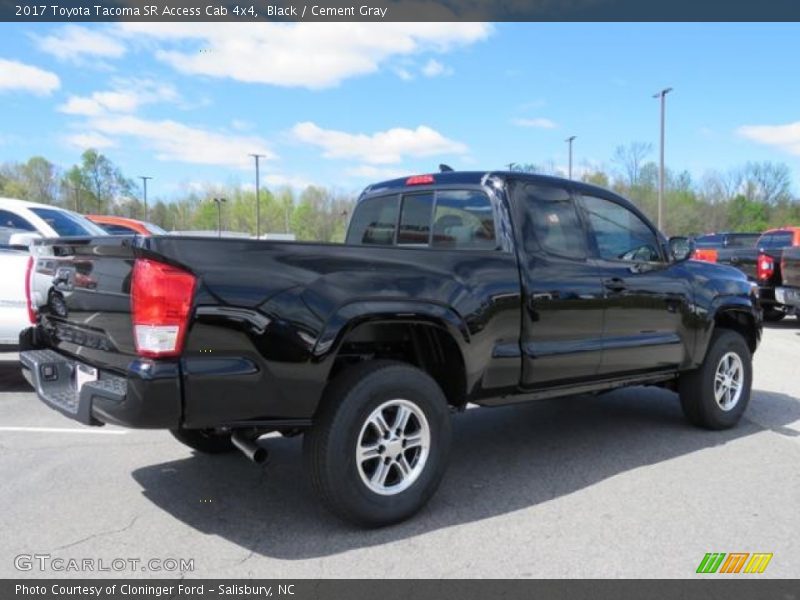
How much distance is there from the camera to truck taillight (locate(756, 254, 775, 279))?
1211 cm

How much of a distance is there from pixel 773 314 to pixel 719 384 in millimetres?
8997

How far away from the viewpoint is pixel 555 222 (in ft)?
15.1

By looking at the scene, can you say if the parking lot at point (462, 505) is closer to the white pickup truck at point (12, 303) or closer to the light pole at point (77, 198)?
the white pickup truck at point (12, 303)

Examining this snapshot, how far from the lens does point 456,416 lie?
609cm

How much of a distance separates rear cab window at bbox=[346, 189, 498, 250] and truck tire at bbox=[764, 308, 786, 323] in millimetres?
10734

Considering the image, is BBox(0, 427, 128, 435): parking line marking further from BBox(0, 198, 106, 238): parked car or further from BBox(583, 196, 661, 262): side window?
BBox(583, 196, 661, 262): side window

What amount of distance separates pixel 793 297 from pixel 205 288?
34.9 feet

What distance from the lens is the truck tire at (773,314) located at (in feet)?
43.0

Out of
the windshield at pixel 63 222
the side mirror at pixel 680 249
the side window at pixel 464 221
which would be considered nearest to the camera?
the side window at pixel 464 221

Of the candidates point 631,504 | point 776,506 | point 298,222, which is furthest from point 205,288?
point 298,222

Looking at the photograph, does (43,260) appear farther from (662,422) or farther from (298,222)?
(298,222)

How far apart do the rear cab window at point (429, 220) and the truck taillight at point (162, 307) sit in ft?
6.34

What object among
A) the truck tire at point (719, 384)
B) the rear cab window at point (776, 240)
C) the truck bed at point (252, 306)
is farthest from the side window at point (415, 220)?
the rear cab window at point (776, 240)

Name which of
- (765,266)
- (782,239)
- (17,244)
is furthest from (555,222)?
(782,239)
